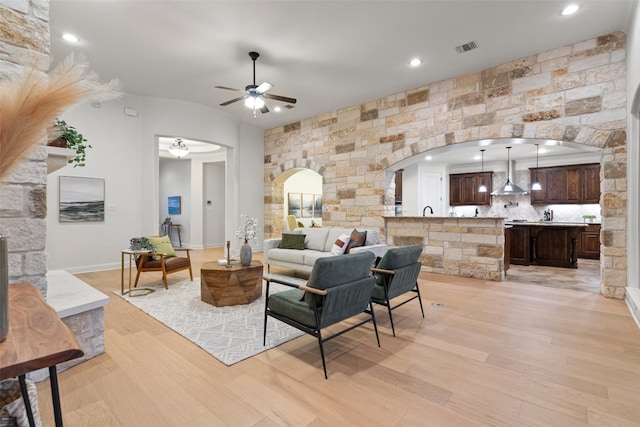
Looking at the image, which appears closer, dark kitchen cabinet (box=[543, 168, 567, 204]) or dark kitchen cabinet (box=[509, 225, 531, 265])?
dark kitchen cabinet (box=[509, 225, 531, 265])

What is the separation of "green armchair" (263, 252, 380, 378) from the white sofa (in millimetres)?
2156

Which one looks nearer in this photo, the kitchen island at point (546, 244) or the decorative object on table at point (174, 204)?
the kitchen island at point (546, 244)

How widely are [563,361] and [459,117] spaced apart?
161 inches

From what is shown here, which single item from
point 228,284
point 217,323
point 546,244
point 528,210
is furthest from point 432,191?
point 217,323

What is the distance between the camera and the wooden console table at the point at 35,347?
0.72 m

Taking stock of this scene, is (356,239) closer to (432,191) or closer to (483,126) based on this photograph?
(483,126)

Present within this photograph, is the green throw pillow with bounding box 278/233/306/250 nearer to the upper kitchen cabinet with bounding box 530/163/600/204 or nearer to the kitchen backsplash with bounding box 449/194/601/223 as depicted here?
the kitchen backsplash with bounding box 449/194/601/223

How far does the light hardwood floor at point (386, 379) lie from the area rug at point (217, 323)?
4.7 inches

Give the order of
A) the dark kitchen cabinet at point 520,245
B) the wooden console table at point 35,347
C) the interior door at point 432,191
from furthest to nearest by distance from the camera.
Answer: the interior door at point 432,191 < the dark kitchen cabinet at point 520,245 < the wooden console table at point 35,347

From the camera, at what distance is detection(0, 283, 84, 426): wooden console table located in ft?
2.37

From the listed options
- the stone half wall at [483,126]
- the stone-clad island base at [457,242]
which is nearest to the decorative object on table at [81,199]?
the stone half wall at [483,126]

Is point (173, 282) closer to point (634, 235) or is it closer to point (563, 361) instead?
point (563, 361)

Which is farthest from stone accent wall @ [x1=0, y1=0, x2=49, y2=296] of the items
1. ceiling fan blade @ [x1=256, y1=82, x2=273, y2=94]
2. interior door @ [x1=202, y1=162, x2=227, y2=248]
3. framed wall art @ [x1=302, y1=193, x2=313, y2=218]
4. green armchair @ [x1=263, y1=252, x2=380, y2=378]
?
framed wall art @ [x1=302, y1=193, x2=313, y2=218]

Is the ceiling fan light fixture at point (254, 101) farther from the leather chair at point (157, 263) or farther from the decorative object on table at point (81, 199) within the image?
the decorative object on table at point (81, 199)
